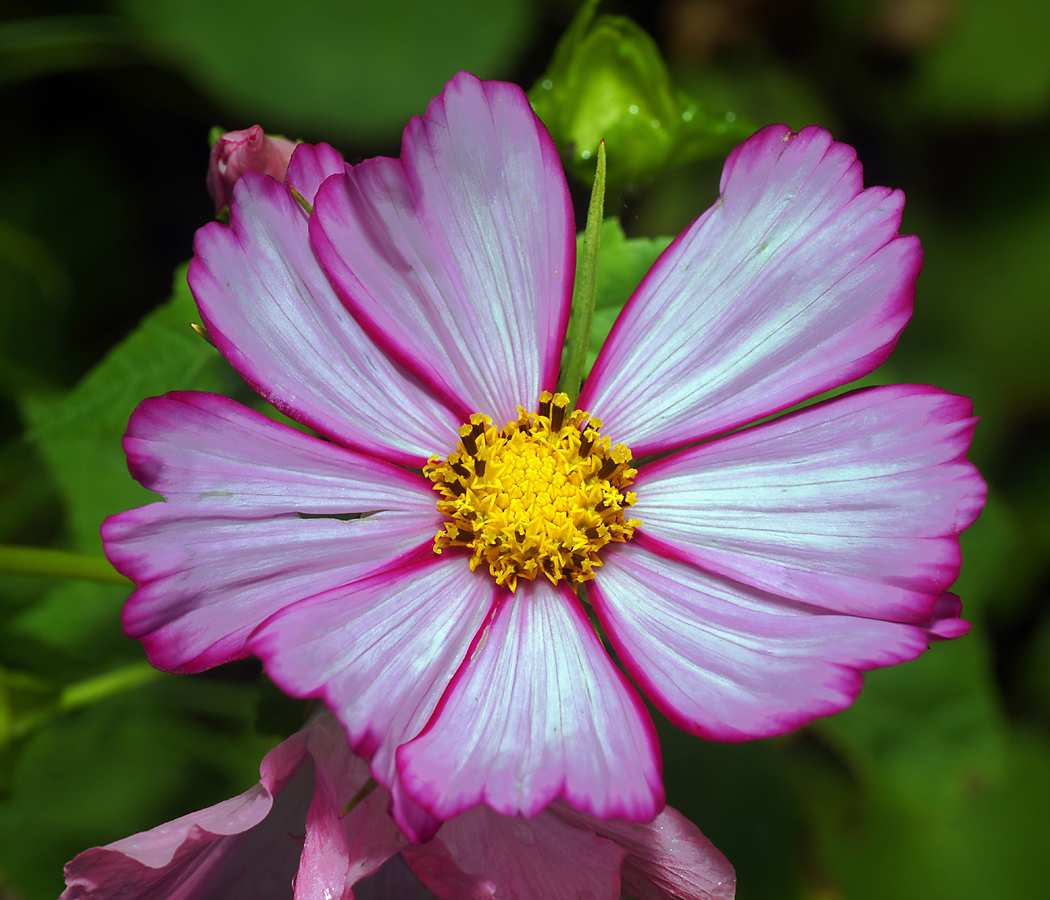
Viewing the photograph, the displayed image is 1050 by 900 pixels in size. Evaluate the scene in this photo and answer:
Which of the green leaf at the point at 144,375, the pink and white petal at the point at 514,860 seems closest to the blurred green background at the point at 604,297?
the green leaf at the point at 144,375

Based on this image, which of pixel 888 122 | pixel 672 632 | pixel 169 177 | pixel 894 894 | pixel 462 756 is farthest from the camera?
pixel 888 122

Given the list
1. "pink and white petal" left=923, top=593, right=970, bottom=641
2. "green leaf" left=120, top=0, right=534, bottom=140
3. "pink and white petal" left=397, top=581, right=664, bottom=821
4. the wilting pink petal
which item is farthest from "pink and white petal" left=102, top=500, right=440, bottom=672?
"green leaf" left=120, top=0, right=534, bottom=140

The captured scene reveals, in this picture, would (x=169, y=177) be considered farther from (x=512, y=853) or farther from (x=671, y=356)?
(x=512, y=853)

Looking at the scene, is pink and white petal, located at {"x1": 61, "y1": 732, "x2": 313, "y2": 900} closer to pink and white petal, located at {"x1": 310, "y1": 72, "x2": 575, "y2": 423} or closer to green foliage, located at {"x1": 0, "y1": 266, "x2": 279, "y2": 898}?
green foliage, located at {"x1": 0, "y1": 266, "x2": 279, "y2": 898}

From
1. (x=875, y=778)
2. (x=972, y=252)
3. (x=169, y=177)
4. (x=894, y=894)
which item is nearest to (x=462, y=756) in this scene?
(x=875, y=778)

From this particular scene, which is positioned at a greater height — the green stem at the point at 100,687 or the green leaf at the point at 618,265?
the green leaf at the point at 618,265

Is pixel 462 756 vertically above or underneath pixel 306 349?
underneath

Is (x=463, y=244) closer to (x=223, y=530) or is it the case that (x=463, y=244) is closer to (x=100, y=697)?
(x=223, y=530)

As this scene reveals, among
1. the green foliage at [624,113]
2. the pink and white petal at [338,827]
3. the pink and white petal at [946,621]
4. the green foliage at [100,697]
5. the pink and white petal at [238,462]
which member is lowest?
the green foliage at [100,697]

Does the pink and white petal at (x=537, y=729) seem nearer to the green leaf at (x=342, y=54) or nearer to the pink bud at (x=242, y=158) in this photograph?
the pink bud at (x=242, y=158)
